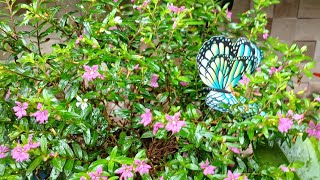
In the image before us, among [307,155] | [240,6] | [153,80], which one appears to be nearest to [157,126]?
[153,80]

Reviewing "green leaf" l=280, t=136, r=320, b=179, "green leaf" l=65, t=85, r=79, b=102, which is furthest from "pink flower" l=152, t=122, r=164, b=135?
"green leaf" l=280, t=136, r=320, b=179

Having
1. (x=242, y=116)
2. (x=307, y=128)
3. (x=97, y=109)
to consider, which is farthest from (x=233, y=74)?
(x=97, y=109)

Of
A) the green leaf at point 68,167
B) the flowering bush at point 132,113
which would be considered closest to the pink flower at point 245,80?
the flowering bush at point 132,113

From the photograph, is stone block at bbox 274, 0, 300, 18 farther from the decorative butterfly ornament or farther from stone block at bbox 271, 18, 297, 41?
the decorative butterfly ornament

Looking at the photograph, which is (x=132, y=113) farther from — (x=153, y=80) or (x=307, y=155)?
(x=307, y=155)

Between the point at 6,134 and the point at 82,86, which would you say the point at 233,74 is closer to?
the point at 82,86
